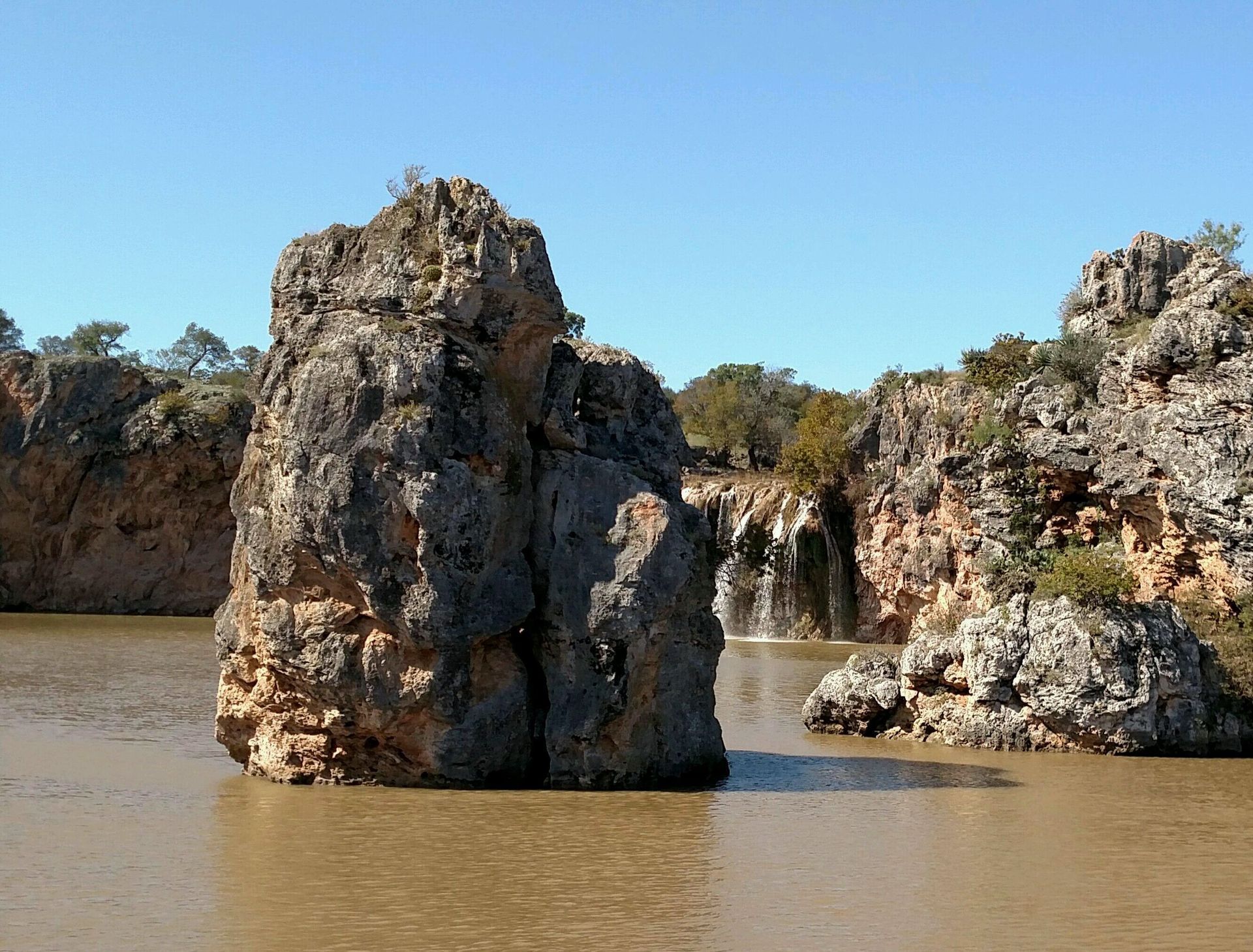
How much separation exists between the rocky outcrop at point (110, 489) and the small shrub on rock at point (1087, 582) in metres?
33.2

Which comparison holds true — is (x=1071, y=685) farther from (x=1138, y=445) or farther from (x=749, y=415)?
(x=749, y=415)

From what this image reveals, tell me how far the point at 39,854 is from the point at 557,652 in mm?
5248

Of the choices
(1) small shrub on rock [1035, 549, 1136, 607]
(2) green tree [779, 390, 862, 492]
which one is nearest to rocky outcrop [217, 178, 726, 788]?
(1) small shrub on rock [1035, 549, 1136, 607]

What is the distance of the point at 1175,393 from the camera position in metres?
21.5

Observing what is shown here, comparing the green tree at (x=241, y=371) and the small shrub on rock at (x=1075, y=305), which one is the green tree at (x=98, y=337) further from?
the small shrub on rock at (x=1075, y=305)

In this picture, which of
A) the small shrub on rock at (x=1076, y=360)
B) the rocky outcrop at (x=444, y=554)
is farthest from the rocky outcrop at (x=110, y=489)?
the rocky outcrop at (x=444, y=554)

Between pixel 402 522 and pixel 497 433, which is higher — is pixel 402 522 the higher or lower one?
the lower one

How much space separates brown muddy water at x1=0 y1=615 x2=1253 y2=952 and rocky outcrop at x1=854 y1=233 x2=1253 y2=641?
4.91m

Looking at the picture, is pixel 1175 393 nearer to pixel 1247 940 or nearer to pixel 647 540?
pixel 647 540

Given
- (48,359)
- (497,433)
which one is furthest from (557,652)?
(48,359)

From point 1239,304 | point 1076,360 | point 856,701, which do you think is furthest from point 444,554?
point 1076,360

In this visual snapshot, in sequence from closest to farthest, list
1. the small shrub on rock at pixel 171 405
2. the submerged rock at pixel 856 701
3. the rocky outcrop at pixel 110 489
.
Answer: the submerged rock at pixel 856 701
the rocky outcrop at pixel 110 489
the small shrub on rock at pixel 171 405

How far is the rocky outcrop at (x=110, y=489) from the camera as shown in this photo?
45.1m

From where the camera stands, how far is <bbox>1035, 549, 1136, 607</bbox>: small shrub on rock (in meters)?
17.7
